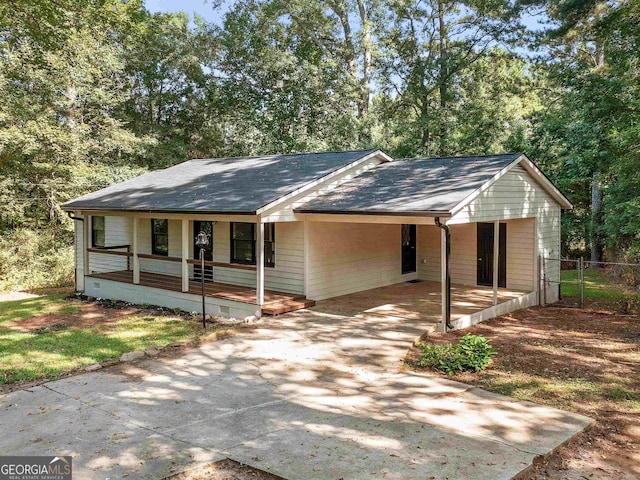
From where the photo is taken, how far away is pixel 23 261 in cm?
1892

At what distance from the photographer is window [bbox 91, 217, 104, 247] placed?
16.7 metres

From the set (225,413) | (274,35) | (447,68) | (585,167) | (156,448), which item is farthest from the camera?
(274,35)

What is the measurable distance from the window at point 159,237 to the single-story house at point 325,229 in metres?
0.03

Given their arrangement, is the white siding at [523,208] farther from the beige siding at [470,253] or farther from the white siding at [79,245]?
the white siding at [79,245]

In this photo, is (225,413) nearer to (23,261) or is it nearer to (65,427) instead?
(65,427)

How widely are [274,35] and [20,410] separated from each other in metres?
24.0

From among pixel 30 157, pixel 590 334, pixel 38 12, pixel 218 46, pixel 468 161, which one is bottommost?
pixel 590 334

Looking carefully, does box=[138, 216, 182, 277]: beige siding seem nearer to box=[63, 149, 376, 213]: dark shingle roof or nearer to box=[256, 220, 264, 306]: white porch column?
box=[63, 149, 376, 213]: dark shingle roof

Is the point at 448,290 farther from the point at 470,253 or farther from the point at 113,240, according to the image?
the point at 113,240

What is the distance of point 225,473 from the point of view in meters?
4.16

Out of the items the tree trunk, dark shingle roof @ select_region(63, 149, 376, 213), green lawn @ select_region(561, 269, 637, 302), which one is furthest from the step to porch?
the tree trunk

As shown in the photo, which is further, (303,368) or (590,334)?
(590,334)

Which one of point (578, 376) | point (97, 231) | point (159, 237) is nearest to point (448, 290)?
point (578, 376)

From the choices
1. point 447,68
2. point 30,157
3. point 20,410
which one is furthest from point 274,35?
point 20,410
